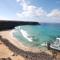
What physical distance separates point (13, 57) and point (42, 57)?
19.9 inches

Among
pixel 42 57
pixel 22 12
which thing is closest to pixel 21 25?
pixel 22 12

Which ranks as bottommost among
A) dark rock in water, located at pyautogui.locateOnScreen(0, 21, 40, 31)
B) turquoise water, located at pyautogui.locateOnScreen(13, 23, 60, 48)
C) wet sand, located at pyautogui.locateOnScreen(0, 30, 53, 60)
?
wet sand, located at pyautogui.locateOnScreen(0, 30, 53, 60)

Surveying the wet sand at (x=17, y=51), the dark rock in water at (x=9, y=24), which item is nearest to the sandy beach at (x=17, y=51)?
Answer: the wet sand at (x=17, y=51)

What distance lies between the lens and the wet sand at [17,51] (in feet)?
7.68

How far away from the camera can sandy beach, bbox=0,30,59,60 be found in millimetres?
2340

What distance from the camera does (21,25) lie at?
2832 mm

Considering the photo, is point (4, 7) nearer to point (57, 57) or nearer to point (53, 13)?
point (53, 13)

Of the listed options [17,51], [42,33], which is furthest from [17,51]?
[42,33]

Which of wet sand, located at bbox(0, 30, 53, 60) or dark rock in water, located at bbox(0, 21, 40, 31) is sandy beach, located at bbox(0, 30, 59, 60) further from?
dark rock in water, located at bbox(0, 21, 40, 31)

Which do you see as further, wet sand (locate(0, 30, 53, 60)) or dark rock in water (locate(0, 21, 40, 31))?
dark rock in water (locate(0, 21, 40, 31))

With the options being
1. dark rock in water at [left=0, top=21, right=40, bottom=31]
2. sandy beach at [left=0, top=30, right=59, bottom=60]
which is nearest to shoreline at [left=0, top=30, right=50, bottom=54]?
sandy beach at [left=0, top=30, right=59, bottom=60]

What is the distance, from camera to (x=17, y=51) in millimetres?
2521

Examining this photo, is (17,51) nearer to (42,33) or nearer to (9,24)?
(42,33)

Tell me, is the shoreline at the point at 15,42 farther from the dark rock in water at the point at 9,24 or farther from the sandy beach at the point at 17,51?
the dark rock in water at the point at 9,24
